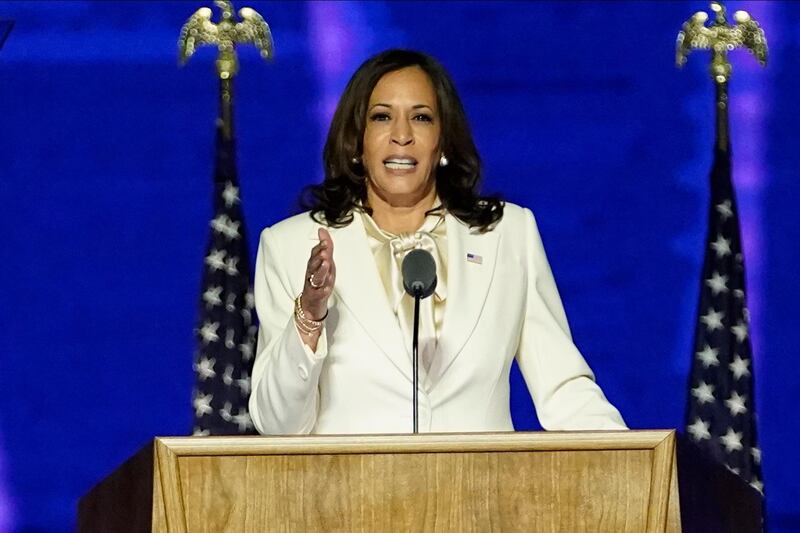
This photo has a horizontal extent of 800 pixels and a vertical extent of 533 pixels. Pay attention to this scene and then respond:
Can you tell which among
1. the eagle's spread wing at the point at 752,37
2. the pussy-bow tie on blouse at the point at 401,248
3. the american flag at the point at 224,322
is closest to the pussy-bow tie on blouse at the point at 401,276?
the pussy-bow tie on blouse at the point at 401,248

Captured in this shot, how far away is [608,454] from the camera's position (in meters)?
1.85

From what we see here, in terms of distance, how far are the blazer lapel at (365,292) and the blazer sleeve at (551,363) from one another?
0.23m

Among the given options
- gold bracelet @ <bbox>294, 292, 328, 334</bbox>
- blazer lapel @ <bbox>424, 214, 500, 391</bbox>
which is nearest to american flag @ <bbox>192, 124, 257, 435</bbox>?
blazer lapel @ <bbox>424, 214, 500, 391</bbox>

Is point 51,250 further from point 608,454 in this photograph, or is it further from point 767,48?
point 608,454

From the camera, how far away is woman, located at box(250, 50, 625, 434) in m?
2.47

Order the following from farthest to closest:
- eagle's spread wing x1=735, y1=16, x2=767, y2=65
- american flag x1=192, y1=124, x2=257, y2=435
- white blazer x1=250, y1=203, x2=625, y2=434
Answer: eagle's spread wing x1=735, y1=16, x2=767, y2=65
american flag x1=192, y1=124, x2=257, y2=435
white blazer x1=250, y1=203, x2=625, y2=434

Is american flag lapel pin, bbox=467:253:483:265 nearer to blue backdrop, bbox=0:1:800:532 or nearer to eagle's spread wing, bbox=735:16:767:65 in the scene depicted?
blue backdrop, bbox=0:1:800:532

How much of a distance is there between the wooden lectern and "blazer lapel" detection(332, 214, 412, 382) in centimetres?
64

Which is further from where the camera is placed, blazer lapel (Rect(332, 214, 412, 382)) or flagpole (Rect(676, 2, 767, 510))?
flagpole (Rect(676, 2, 767, 510))

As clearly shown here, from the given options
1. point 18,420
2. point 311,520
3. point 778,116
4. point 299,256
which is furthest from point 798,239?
point 311,520

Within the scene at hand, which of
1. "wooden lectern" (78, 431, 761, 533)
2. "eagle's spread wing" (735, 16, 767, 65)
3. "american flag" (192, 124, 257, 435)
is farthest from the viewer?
"eagle's spread wing" (735, 16, 767, 65)

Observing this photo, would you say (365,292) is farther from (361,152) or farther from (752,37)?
(752,37)

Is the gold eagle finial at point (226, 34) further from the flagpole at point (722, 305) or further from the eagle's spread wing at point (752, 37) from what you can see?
the eagle's spread wing at point (752, 37)

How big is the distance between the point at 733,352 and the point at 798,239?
1.12ft
